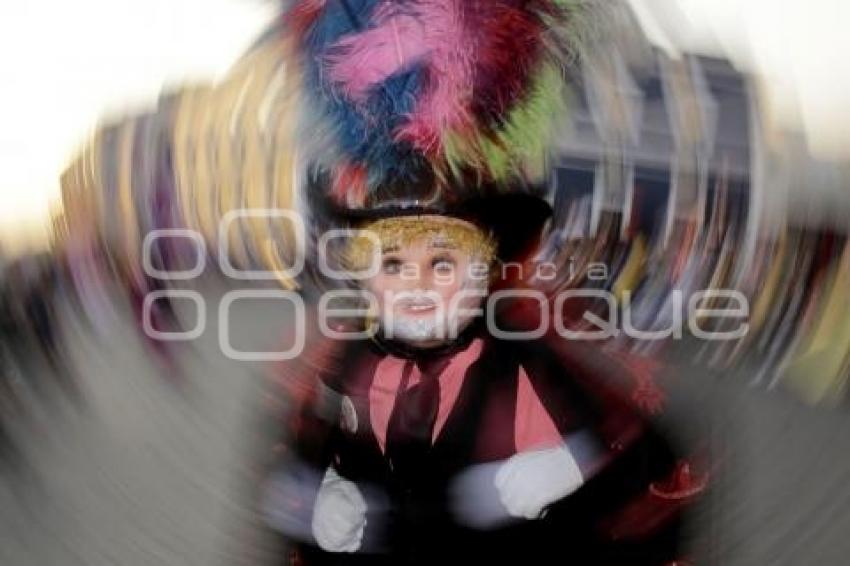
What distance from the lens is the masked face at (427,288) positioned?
80 centimetres

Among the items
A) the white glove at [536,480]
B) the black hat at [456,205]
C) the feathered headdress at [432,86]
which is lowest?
the white glove at [536,480]

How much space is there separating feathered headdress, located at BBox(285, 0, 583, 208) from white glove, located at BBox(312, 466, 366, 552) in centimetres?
24

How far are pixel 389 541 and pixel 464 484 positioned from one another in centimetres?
8

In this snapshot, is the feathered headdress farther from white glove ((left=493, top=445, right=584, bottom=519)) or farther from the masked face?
white glove ((left=493, top=445, right=584, bottom=519))

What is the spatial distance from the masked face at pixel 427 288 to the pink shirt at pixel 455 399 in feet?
0.07

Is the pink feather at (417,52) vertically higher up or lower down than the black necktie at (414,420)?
higher up

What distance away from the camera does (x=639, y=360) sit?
→ 2.71ft

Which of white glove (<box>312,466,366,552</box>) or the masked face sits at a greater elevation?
the masked face

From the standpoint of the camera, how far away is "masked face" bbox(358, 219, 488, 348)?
800 mm

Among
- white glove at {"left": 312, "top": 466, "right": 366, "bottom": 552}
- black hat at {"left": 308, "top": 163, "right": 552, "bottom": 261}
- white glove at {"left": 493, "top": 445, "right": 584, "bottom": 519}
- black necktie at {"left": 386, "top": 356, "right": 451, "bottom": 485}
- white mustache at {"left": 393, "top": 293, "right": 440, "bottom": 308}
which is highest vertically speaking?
black hat at {"left": 308, "top": 163, "right": 552, "bottom": 261}

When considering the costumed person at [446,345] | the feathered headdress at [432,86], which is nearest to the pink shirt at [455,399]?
the costumed person at [446,345]

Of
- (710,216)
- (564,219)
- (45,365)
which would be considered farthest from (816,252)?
(45,365)

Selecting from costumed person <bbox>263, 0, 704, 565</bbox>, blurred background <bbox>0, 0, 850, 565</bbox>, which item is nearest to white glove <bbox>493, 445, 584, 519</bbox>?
costumed person <bbox>263, 0, 704, 565</bbox>

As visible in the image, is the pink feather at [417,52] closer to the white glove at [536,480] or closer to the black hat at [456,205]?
the black hat at [456,205]
